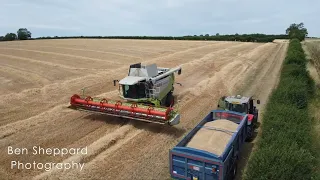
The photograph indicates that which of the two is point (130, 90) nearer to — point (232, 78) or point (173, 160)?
point (173, 160)

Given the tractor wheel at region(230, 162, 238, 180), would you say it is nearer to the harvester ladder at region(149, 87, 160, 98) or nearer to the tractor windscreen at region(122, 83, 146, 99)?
the harvester ladder at region(149, 87, 160, 98)

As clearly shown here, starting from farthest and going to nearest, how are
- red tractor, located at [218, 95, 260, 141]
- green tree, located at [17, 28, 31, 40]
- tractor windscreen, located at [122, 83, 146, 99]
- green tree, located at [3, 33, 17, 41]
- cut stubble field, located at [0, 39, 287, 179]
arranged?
green tree, located at [17, 28, 31, 40] → green tree, located at [3, 33, 17, 41] → tractor windscreen, located at [122, 83, 146, 99] → red tractor, located at [218, 95, 260, 141] → cut stubble field, located at [0, 39, 287, 179]

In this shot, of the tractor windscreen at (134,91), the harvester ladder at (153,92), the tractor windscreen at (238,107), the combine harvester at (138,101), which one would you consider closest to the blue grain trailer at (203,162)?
the tractor windscreen at (238,107)

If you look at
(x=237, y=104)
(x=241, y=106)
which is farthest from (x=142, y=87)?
(x=241, y=106)

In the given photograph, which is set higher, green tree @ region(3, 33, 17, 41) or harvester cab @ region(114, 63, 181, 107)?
green tree @ region(3, 33, 17, 41)

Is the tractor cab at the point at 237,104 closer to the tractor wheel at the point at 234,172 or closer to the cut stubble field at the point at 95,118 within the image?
the cut stubble field at the point at 95,118

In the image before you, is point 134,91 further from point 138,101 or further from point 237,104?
point 237,104

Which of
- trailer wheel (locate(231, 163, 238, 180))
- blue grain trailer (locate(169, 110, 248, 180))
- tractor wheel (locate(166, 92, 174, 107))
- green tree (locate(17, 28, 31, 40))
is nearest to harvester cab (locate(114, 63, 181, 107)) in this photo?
tractor wheel (locate(166, 92, 174, 107))

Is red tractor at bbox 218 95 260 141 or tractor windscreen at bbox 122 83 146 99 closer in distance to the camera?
red tractor at bbox 218 95 260 141

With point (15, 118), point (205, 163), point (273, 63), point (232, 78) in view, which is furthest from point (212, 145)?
point (273, 63)
